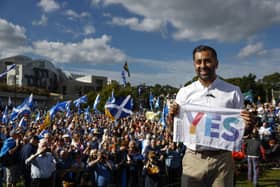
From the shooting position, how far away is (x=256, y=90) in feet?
248

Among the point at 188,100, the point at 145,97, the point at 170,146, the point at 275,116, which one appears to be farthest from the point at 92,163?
the point at 145,97

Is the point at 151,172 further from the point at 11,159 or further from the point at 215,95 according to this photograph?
the point at 215,95

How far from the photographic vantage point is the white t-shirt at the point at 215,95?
321 cm

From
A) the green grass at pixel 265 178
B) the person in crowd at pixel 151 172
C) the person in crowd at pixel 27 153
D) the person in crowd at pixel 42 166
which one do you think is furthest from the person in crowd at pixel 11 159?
the green grass at pixel 265 178

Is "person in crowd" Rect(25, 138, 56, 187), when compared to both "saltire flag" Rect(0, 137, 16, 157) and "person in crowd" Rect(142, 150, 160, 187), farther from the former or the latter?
"person in crowd" Rect(142, 150, 160, 187)

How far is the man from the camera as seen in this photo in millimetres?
3102

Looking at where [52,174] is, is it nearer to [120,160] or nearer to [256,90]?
[120,160]

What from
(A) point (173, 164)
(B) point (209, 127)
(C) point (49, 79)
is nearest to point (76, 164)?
(A) point (173, 164)

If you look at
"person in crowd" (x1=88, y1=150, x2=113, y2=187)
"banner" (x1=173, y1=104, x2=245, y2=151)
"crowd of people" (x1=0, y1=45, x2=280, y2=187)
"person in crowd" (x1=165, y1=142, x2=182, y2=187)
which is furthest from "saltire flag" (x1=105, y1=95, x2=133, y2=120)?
"banner" (x1=173, y1=104, x2=245, y2=151)

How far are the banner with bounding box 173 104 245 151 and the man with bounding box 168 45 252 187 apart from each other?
0.20 ft

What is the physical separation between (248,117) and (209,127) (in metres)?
0.44

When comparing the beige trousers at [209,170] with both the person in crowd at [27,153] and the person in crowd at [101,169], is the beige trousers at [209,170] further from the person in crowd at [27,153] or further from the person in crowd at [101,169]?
the person in crowd at [27,153]

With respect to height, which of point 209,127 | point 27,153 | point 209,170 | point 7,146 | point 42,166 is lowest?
point 42,166

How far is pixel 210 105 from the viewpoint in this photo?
10.9 ft
